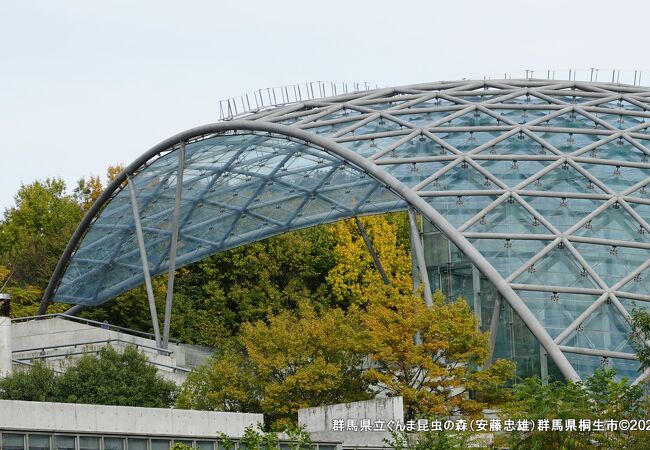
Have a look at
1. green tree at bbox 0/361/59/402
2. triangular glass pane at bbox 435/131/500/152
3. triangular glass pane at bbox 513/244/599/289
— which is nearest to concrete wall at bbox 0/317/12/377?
green tree at bbox 0/361/59/402

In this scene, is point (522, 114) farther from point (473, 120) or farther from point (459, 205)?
point (459, 205)

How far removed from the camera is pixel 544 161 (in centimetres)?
5956

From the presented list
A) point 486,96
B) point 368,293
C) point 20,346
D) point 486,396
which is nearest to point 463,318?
point 486,396

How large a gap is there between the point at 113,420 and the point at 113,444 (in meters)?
0.60

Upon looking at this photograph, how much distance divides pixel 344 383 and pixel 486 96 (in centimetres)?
1730

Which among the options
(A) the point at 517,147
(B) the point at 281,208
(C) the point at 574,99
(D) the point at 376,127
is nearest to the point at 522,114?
(A) the point at 517,147

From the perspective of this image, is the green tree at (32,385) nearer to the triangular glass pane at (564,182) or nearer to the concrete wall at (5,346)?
the concrete wall at (5,346)

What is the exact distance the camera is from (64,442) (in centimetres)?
3431

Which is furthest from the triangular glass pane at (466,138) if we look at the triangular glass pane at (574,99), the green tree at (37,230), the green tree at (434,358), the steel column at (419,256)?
the green tree at (37,230)

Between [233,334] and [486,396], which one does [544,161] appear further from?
[233,334]

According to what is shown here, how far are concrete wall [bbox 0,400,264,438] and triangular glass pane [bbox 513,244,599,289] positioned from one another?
17.8 m

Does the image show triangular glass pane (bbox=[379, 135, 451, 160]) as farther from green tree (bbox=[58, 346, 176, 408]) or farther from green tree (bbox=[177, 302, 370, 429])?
green tree (bbox=[58, 346, 176, 408])

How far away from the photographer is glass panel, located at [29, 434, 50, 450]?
33812 mm

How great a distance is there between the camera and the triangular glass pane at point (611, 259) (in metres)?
54.6
